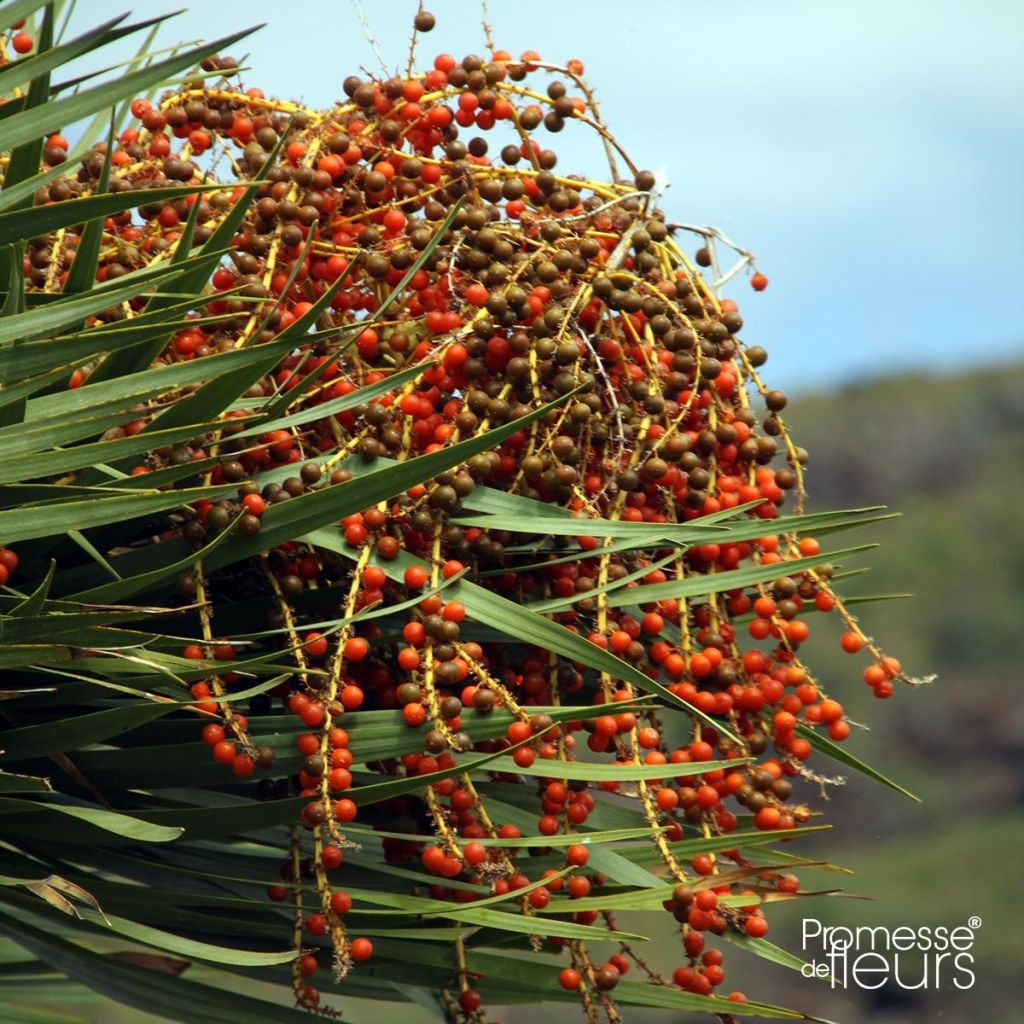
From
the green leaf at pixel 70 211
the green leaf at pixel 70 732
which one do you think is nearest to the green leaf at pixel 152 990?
the green leaf at pixel 70 732

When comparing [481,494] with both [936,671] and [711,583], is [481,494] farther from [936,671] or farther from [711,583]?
[936,671]

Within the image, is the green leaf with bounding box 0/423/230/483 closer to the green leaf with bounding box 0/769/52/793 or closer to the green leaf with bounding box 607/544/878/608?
the green leaf with bounding box 0/769/52/793

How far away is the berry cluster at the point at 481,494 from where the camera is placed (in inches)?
49.5

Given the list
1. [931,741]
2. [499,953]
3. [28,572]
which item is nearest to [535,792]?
[499,953]

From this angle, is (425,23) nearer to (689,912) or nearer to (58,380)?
(58,380)

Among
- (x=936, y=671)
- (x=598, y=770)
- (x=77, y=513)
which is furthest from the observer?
(x=936, y=671)

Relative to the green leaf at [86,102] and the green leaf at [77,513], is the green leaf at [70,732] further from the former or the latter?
the green leaf at [86,102]

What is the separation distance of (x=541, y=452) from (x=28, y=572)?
462 millimetres

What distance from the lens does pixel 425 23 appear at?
5.17 ft

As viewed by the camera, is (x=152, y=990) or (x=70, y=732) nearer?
(x=70, y=732)

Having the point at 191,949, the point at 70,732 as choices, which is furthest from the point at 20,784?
the point at 191,949

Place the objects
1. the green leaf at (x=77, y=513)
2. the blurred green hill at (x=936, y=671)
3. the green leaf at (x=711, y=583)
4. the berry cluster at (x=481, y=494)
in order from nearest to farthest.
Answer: the green leaf at (x=77, y=513) < the berry cluster at (x=481, y=494) < the green leaf at (x=711, y=583) < the blurred green hill at (x=936, y=671)

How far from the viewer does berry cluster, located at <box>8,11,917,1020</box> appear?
1.26m

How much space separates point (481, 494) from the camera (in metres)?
1.31
